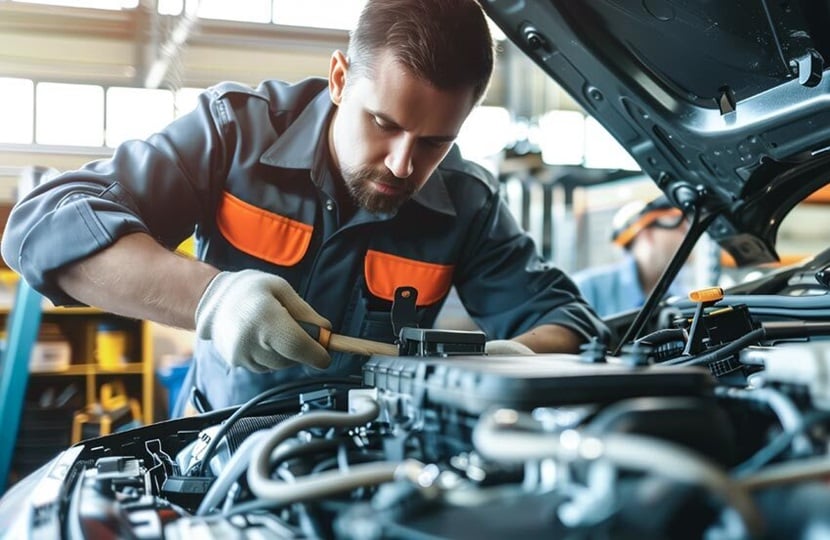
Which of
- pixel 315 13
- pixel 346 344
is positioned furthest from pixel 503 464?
pixel 315 13

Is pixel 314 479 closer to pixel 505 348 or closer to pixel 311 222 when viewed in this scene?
pixel 505 348

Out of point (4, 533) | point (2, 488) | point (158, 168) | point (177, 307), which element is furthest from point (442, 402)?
point (2, 488)

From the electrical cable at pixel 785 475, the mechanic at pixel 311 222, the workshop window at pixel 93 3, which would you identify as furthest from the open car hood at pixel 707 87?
the workshop window at pixel 93 3

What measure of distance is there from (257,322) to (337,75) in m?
0.65

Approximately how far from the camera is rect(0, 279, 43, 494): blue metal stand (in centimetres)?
262

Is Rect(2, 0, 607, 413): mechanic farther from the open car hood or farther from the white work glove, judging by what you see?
the open car hood

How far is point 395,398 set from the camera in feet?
2.60

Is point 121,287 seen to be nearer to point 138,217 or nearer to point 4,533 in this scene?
point 138,217

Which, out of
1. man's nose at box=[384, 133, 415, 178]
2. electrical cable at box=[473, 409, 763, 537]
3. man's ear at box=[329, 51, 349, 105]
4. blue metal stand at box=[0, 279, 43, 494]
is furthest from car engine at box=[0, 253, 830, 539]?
blue metal stand at box=[0, 279, 43, 494]

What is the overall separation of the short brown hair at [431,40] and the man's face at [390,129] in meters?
0.02

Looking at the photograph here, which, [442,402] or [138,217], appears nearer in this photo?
[442,402]

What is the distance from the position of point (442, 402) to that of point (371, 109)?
0.77m

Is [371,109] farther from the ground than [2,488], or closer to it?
farther from the ground

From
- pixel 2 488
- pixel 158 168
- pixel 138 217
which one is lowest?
pixel 2 488
